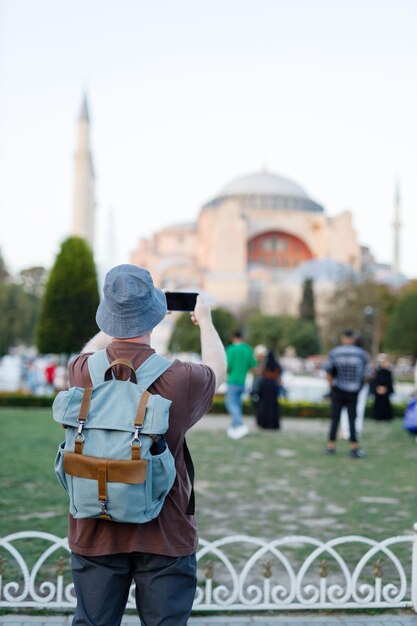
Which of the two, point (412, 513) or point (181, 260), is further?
point (181, 260)

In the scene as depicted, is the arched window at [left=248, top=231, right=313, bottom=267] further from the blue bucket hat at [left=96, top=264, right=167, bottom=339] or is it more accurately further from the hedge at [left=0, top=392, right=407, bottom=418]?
the blue bucket hat at [left=96, top=264, right=167, bottom=339]

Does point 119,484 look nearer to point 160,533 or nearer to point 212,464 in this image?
point 160,533

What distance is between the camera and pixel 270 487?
6.25 meters

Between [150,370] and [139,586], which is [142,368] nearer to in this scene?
[150,370]

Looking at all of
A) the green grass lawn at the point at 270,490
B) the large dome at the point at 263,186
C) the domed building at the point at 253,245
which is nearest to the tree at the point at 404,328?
the domed building at the point at 253,245

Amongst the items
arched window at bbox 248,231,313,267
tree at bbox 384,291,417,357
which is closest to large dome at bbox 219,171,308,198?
arched window at bbox 248,231,313,267

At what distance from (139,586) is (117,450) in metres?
0.44

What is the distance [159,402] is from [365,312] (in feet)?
121

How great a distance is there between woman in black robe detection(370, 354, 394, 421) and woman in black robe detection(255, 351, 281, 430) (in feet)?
6.31

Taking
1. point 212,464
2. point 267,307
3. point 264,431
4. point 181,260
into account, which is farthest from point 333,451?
point 181,260

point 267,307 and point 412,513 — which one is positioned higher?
point 267,307

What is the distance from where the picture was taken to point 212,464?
24.8ft

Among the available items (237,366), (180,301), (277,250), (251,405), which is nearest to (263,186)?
(277,250)

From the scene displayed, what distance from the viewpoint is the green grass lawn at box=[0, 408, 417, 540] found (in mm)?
4801
